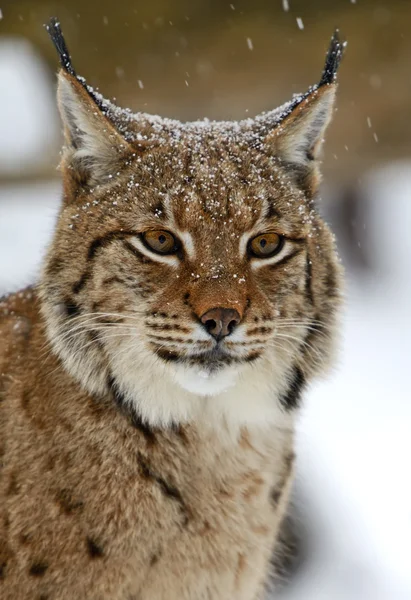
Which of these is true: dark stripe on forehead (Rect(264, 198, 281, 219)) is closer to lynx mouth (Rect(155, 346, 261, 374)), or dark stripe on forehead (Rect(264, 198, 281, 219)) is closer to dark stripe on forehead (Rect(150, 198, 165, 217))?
dark stripe on forehead (Rect(150, 198, 165, 217))

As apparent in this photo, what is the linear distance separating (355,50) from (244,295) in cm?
515

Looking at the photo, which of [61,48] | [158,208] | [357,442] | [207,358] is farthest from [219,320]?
[357,442]

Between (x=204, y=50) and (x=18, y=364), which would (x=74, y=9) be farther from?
(x=18, y=364)

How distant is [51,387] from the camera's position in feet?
10.7

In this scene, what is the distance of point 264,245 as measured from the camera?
318 centimetres

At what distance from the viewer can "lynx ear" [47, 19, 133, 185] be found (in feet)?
10.2

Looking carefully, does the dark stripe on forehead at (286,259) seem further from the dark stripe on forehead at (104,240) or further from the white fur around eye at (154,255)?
the dark stripe on forehead at (104,240)

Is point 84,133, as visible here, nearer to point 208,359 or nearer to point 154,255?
point 154,255

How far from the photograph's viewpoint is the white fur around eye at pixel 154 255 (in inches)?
120

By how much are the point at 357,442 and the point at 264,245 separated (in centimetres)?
450

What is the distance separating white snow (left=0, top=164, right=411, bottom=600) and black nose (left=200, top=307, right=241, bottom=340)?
4.48ft

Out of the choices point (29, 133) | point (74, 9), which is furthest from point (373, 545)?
point (29, 133)

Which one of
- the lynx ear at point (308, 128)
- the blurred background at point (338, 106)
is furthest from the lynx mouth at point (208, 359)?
the blurred background at point (338, 106)

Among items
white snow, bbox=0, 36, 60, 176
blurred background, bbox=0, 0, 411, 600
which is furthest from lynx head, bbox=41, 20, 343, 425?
white snow, bbox=0, 36, 60, 176
